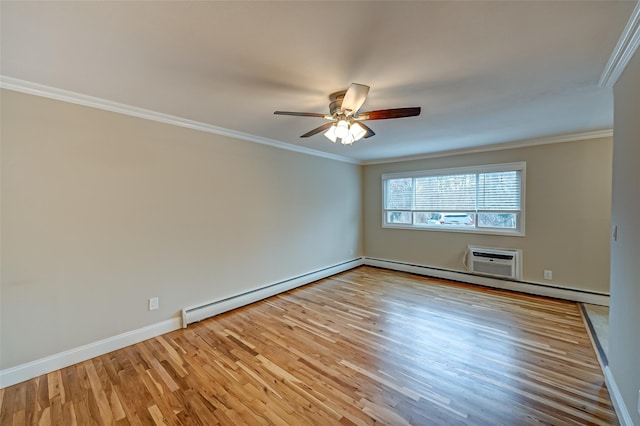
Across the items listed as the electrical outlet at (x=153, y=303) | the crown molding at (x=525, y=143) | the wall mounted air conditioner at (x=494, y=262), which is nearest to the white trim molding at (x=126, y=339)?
the electrical outlet at (x=153, y=303)

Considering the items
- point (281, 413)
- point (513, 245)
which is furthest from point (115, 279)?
point (513, 245)

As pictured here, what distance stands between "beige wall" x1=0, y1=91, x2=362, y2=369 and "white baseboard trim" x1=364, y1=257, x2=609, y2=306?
264cm

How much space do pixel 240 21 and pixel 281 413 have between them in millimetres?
2415

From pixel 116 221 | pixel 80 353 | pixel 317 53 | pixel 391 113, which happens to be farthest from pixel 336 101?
pixel 80 353

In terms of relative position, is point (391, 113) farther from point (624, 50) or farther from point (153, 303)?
point (153, 303)

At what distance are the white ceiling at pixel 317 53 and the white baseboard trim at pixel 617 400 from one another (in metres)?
2.22

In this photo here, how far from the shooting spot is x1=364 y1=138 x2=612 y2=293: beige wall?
11.9 ft

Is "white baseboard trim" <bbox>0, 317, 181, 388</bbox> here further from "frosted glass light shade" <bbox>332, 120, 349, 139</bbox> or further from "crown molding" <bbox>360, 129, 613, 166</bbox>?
"crown molding" <bbox>360, 129, 613, 166</bbox>

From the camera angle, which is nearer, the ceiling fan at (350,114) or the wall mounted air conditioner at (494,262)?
the ceiling fan at (350,114)

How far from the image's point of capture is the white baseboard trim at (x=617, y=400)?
63.1 inches

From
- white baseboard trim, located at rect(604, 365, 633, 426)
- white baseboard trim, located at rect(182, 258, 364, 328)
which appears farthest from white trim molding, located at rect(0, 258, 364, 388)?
white baseboard trim, located at rect(604, 365, 633, 426)

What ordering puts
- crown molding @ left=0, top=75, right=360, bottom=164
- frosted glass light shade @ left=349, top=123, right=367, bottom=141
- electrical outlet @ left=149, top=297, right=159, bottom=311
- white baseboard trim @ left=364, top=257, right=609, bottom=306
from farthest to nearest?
white baseboard trim @ left=364, top=257, right=609, bottom=306 → electrical outlet @ left=149, top=297, right=159, bottom=311 → frosted glass light shade @ left=349, top=123, right=367, bottom=141 → crown molding @ left=0, top=75, right=360, bottom=164

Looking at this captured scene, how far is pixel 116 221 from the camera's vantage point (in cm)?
263

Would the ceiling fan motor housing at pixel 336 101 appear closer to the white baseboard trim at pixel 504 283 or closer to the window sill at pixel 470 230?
the window sill at pixel 470 230
